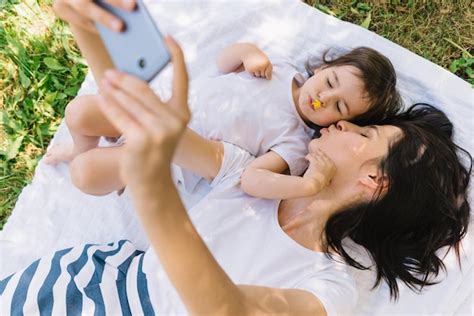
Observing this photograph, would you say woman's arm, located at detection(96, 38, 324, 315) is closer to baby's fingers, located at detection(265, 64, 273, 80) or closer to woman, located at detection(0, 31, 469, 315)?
woman, located at detection(0, 31, 469, 315)

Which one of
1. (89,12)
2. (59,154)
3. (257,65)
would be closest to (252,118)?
(257,65)

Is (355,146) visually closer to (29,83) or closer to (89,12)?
(89,12)

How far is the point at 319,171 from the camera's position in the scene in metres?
1.92

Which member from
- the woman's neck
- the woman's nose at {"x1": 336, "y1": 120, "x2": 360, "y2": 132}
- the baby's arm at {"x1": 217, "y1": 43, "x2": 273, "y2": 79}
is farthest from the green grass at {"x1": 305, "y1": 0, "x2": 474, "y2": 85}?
the woman's neck

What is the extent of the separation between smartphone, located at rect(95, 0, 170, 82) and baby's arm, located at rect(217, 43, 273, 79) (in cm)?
→ 115

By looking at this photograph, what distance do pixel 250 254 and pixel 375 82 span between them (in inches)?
35.5

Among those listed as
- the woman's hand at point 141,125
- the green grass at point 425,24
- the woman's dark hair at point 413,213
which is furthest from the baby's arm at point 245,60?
the woman's hand at point 141,125

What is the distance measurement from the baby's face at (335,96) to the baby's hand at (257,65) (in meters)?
0.19

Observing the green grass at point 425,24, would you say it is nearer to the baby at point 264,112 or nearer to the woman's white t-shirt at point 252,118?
the baby at point 264,112

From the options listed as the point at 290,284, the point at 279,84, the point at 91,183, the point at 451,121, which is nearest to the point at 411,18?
the point at 451,121

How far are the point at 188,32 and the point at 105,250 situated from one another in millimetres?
1211

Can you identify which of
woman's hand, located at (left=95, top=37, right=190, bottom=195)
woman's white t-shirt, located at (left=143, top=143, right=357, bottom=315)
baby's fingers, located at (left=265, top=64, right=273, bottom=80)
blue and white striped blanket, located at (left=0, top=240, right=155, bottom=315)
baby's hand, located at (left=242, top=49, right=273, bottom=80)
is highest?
woman's hand, located at (left=95, top=37, right=190, bottom=195)

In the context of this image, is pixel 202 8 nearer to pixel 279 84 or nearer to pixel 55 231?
pixel 279 84

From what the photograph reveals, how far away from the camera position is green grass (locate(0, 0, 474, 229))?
2621 mm
